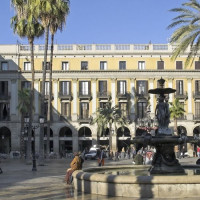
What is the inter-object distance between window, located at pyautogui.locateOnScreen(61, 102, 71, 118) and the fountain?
44.3m

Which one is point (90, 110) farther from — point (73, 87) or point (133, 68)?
point (133, 68)

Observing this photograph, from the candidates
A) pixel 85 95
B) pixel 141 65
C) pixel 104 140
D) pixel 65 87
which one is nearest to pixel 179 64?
pixel 141 65

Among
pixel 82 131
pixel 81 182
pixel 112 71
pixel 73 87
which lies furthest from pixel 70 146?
pixel 81 182

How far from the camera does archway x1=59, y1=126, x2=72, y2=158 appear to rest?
59688 mm

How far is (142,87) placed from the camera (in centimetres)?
6028

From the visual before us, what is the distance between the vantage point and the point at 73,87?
59969 millimetres

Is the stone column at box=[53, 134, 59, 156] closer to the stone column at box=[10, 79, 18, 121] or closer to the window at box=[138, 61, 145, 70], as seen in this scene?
the stone column at box=[10, 79, 18, 121]

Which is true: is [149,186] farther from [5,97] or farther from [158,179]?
[5,97]

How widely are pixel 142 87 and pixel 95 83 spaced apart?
263 inches

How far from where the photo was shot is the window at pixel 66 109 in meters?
59.9

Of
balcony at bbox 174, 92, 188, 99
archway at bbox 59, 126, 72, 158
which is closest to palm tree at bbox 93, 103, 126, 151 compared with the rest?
archway at bbox 59, 126, 72, 158

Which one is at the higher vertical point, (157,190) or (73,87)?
(73,87)

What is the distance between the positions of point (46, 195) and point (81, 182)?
51.8 inches

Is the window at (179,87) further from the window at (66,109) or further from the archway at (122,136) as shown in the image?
the window at (66,109)
